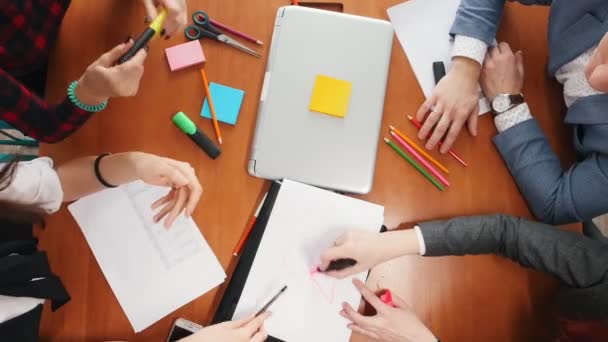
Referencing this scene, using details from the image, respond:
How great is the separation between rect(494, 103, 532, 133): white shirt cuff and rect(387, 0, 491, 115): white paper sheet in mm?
43

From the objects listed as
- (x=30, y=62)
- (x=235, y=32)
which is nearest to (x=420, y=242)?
(x=235, y=32)

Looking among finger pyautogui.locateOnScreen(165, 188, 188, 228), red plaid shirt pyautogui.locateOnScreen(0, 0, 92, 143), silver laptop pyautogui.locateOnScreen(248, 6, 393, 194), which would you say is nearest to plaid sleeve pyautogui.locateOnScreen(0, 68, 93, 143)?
red plaid shirt pyautogui.locateOnScreen(0, 0, 92, 143)

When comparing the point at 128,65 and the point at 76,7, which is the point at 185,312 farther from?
the point at 76,7

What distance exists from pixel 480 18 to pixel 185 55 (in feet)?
1.87

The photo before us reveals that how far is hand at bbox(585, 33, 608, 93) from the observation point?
2.19ft

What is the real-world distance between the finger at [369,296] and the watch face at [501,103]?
420mm

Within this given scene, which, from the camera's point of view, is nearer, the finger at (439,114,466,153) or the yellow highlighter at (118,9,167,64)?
the yellow highlighter at (118,9,167,64)

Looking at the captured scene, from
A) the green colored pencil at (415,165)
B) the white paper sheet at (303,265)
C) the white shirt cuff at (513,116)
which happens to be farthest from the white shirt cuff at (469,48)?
the white paper sheet at (303,265)

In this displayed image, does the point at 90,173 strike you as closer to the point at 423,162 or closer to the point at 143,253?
the point at 143,253

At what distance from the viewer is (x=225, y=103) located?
83cm

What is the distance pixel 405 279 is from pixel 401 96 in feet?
1.15

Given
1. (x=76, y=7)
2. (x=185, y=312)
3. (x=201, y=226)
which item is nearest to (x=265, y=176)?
(x=201, y=226)

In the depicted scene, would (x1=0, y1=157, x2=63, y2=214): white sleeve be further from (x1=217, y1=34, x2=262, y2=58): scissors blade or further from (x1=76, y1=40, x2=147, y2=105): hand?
(x1=217, y1=34, x2=262, y2=58): scissors blade

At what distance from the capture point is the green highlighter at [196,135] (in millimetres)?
812
